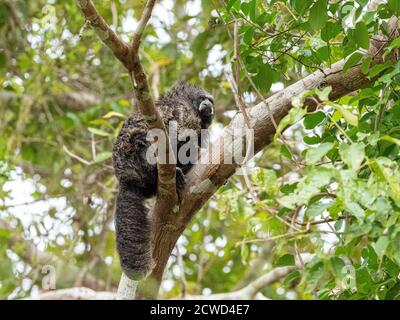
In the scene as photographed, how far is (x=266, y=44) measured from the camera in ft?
11.9

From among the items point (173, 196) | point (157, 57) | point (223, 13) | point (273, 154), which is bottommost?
point (273, 154)

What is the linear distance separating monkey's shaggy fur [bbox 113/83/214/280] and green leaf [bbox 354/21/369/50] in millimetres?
1482

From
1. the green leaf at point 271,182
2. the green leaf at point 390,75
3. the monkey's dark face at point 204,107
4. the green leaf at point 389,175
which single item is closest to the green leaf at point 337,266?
the green leaf at point 389,175

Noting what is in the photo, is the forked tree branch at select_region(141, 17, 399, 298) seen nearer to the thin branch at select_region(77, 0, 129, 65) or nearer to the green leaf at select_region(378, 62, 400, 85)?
the green leaf at select_region(378, 62, 400, 85)

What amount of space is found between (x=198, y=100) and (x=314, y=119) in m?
2.22

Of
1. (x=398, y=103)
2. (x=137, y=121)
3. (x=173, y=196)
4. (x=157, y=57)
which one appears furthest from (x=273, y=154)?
(x=398, y=103)

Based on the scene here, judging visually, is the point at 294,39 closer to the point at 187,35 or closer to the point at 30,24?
the point at 187,35

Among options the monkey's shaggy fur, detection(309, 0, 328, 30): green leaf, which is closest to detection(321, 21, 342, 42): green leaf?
detection(309, 0, 328, 30): green leaf

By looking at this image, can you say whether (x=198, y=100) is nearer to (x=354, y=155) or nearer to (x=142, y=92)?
(x=142, y=92)

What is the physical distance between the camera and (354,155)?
2.29 m

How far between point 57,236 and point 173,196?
120 inches

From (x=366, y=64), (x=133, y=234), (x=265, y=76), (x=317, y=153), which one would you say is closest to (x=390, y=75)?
(x=366, y=64)

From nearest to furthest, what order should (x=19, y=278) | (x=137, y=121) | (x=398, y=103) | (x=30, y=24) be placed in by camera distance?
(x=398, y=103)
(x=137, y=121)
(x=19, y=278)
(x=30, y=24)

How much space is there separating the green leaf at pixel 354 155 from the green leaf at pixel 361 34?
3.02ft
